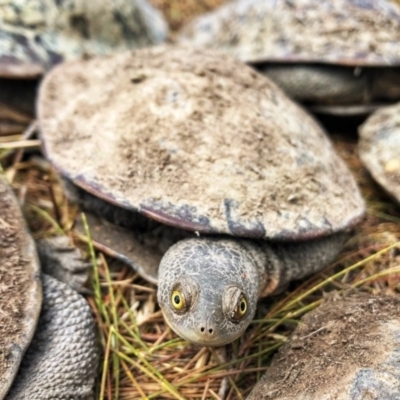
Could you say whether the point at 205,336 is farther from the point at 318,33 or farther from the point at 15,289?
the point at 318,33

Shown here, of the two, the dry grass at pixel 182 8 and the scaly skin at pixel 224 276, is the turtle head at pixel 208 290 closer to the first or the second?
the scaly skin at pixel 224 276

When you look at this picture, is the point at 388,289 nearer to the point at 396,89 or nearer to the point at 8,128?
the point at 396,89

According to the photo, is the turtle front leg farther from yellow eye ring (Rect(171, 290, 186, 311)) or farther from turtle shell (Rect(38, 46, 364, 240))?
yellow eye ring (Rect(171, 290, 186, 311))

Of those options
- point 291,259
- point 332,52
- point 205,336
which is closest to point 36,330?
point 205,336

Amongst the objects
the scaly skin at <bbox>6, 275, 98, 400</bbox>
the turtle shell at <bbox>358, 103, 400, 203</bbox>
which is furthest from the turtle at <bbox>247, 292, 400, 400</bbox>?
the turtle shell at <bbox>358, 103, 400, 203</bbox>

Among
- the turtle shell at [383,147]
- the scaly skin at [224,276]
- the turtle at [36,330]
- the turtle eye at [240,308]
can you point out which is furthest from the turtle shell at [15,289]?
the turtle shell at [383,147]

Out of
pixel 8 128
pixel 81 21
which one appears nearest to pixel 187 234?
pixel 8 128
